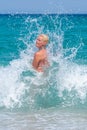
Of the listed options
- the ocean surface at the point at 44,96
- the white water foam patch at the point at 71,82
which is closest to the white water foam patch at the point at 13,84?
the ocean surface at the point at 44,96

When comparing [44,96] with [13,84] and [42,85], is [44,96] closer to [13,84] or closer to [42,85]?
[42,85]

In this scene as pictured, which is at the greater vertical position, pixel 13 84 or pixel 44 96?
pixel 13 84

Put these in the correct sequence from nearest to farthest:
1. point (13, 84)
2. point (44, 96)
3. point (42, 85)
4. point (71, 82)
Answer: point (42, 85)
point (44, 96)
point (13, 84)
point (71, 82)

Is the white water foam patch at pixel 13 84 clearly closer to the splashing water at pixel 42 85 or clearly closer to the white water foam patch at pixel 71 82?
the splashing water at pixel 42 85

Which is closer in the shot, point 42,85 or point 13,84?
point 42,85

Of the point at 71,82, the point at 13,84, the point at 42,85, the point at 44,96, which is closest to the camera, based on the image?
the point at 42,85

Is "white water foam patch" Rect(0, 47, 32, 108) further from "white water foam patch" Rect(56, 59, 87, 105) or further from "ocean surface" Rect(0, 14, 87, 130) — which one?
"white water foam patch" Rect(56, 59, 87, 105)

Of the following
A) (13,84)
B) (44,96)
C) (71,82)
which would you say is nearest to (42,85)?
(44,96)

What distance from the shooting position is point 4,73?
30.7ft

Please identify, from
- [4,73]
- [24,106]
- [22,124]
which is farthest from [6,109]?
[4,73]

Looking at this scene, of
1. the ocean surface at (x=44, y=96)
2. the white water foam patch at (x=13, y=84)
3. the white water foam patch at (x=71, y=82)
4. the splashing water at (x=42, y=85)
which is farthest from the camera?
the white water foam patch at (x=71, y=82)

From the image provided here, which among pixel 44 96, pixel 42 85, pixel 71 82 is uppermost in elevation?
pixel 71 82

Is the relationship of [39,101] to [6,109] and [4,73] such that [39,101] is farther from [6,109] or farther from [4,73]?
[4,73]

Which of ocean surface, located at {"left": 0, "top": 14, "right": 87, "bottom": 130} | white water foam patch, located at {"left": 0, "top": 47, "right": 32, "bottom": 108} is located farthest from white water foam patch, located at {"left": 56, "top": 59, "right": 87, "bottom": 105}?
white water foam patch, located at {"left": 0, "top": 47, "right": 32, "bottom": 108}
